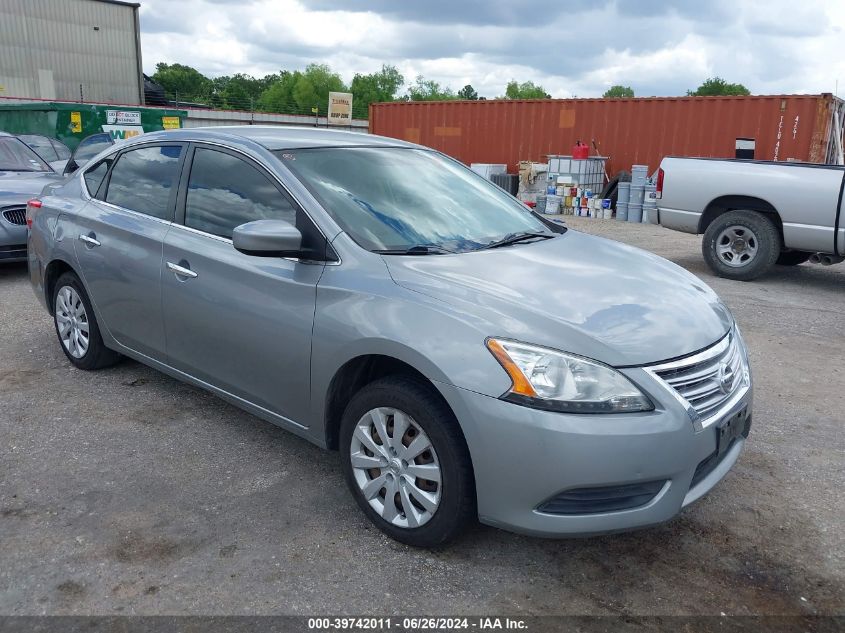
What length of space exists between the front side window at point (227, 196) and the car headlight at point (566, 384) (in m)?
1.40

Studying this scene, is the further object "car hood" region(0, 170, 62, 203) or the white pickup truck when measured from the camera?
the white pickup truck

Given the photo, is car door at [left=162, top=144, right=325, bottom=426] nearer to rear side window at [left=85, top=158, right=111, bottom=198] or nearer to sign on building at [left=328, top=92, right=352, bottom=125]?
rear side window at [left=85, top=158, right=111, bottom=198]

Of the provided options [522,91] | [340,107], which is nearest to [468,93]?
[522,91]

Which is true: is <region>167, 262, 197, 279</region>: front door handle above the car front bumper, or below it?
above

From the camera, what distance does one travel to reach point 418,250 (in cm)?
329

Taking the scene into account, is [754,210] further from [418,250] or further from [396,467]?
[396,467]

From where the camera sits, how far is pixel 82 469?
3691 millimetres

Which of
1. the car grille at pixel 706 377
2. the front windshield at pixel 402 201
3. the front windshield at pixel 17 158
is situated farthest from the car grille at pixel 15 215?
the car grille at pixel 706 377

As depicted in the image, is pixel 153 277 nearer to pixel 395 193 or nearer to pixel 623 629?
pixel 395 193

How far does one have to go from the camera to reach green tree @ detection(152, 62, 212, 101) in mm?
104312

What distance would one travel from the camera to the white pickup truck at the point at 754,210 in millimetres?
8180

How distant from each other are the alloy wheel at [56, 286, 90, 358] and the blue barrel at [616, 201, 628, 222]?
13.1m

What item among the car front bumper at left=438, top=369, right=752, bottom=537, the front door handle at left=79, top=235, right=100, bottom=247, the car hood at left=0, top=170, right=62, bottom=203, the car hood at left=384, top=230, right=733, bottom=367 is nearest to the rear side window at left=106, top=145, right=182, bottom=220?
the front door handle at left=79, top=235, right=100, bottom=247

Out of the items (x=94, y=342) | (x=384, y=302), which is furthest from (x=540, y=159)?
(x=384, y=302)
